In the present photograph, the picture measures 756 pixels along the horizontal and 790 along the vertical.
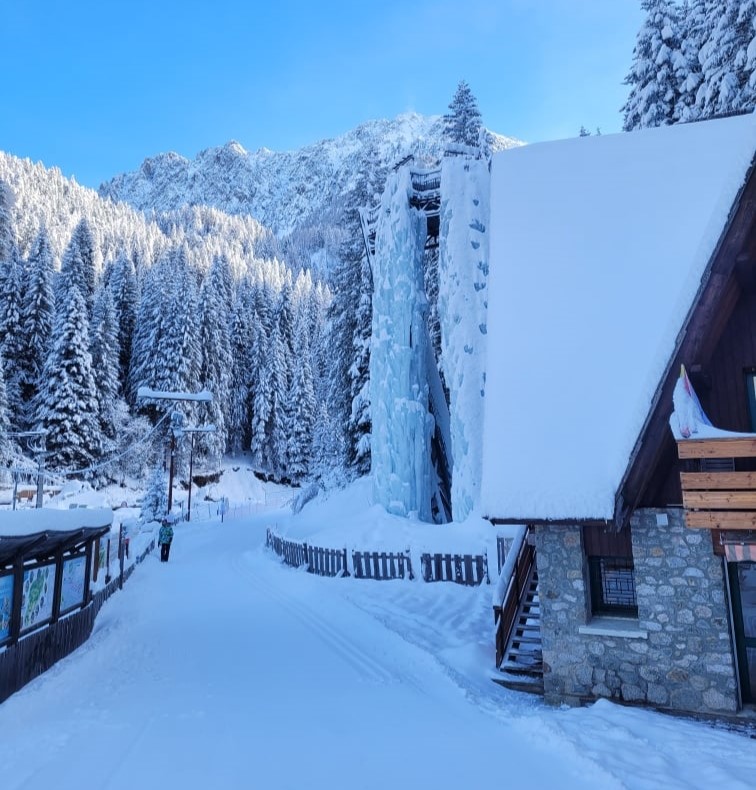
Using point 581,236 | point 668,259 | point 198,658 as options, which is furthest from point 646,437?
point 198,658

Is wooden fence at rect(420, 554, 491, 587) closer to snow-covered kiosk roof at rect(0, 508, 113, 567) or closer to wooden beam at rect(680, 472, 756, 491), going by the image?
wooden beam at rect(680, 472, 756, 491)

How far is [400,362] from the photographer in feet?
71.6

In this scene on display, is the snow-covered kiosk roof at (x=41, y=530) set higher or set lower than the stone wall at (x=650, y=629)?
higher

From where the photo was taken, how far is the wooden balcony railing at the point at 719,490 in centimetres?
654

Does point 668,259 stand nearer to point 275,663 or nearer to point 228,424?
point 275,663

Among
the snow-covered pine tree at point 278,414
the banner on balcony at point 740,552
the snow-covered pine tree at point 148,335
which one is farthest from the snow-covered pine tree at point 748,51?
the snow-covered pine tree at point 278,414

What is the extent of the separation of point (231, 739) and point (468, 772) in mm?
2531

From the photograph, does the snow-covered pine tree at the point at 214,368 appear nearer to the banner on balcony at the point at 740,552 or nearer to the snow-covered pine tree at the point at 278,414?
the snow-covered pine tree at the point at 278,414

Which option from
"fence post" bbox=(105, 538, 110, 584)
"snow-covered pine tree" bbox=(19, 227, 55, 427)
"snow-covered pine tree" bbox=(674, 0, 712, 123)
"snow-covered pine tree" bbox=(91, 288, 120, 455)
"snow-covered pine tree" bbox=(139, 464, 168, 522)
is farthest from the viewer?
"snow-covered pine tree" bbox=(19, 227, 55, 427)

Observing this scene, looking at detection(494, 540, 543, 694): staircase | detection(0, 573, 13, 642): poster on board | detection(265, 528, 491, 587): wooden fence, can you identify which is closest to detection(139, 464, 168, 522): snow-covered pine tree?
detection(265, 528, 491, 587): wooden fence

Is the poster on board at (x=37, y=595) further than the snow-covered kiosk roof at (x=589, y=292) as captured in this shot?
Yes

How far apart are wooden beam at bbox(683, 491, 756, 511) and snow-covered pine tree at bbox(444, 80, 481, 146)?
27.2m

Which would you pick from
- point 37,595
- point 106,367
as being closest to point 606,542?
point 37,595

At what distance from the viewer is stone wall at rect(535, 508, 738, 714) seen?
6.95 metres
